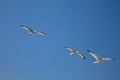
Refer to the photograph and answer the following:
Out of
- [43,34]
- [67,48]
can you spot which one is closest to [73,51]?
[67,48]

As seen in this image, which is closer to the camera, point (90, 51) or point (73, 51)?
point (90, 51)

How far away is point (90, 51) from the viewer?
26625mm

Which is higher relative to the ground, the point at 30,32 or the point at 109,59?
the point at 30,32

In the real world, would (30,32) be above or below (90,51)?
above

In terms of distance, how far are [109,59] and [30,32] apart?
578cm

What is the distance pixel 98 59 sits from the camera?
27.9 meters

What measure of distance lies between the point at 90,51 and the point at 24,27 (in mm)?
4854

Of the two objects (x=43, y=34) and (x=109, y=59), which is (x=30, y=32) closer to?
(x=43, y=34)

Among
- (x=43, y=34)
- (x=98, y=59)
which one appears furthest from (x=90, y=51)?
(x=43, y=34)

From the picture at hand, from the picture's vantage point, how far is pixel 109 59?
27.4 metres

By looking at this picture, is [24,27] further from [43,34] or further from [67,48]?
[67,48]

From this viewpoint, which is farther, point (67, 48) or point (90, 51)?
point (67, 48)

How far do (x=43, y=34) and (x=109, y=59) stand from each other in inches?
196

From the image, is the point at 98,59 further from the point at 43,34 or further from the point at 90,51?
the point at 43,34
